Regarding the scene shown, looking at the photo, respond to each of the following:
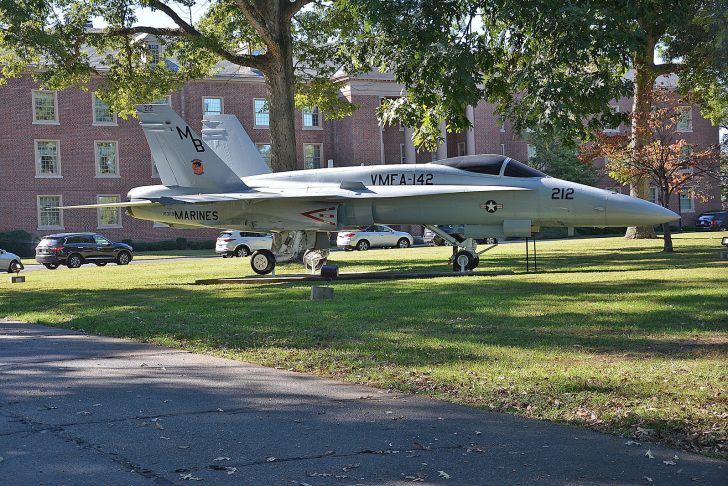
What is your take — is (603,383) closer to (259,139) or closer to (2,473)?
(2,473)

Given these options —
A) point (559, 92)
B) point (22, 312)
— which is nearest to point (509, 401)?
point (559, 92)

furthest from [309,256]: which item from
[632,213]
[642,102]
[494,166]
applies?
[642,102]

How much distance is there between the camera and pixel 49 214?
55.4 meters

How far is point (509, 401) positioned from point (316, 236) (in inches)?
682

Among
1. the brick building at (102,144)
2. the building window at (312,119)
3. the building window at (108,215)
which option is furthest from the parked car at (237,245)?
the building window at (312,119)

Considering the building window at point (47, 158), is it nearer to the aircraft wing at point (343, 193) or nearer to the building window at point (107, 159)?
the building window at point (107, 159)

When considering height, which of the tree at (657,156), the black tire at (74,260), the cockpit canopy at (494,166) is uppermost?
the tree at (657,156)

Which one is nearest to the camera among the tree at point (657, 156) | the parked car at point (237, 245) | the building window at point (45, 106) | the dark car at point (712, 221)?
the tree at point (657, 156)

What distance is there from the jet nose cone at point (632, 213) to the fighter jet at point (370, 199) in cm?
2

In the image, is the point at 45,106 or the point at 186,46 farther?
the point at 45,106

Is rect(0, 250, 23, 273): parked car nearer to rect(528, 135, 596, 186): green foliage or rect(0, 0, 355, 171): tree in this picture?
rect(0, 0, 355, 171): tree

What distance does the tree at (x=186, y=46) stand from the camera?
91.4 feet

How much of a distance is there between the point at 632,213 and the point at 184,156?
1176 centimetres

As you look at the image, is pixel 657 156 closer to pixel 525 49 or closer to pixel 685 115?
pixel 685 115
